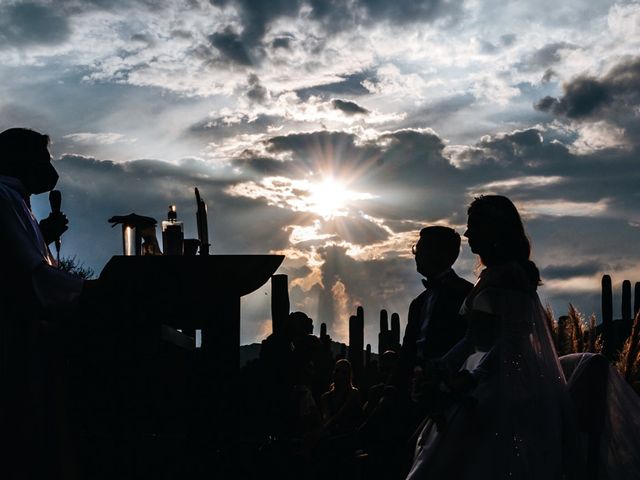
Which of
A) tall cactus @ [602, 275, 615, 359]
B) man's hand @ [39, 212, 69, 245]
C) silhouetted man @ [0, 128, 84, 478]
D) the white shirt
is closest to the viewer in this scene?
the white shirt

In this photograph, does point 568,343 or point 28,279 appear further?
point 568,343

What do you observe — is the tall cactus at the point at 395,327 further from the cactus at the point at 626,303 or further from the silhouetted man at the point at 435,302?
the silhouetted man at the point at 435,302

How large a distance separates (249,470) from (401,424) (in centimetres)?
205

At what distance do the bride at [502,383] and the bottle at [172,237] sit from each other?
2209 millimetres

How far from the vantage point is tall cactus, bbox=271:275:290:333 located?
35.8ft

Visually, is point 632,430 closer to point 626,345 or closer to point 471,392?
point 471,392

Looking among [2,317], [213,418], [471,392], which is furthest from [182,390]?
[471,392]

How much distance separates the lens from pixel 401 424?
732cm

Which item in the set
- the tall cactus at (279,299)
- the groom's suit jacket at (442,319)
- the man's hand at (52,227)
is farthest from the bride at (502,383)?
the tall cactus at (279,299)

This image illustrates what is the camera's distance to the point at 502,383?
14.8 ft

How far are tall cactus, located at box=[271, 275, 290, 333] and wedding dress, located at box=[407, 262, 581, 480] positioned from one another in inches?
245

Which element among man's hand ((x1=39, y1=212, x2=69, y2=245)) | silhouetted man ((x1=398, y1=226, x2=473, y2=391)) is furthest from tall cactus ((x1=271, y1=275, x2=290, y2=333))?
man's hand ((x1=39, y1=212, x2=69, y2=245))

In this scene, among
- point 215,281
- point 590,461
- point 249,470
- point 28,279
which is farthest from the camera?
point 249,470

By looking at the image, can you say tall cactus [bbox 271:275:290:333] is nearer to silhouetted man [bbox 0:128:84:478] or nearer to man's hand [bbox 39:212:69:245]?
man's hand [bbox 39:212:69:245]
